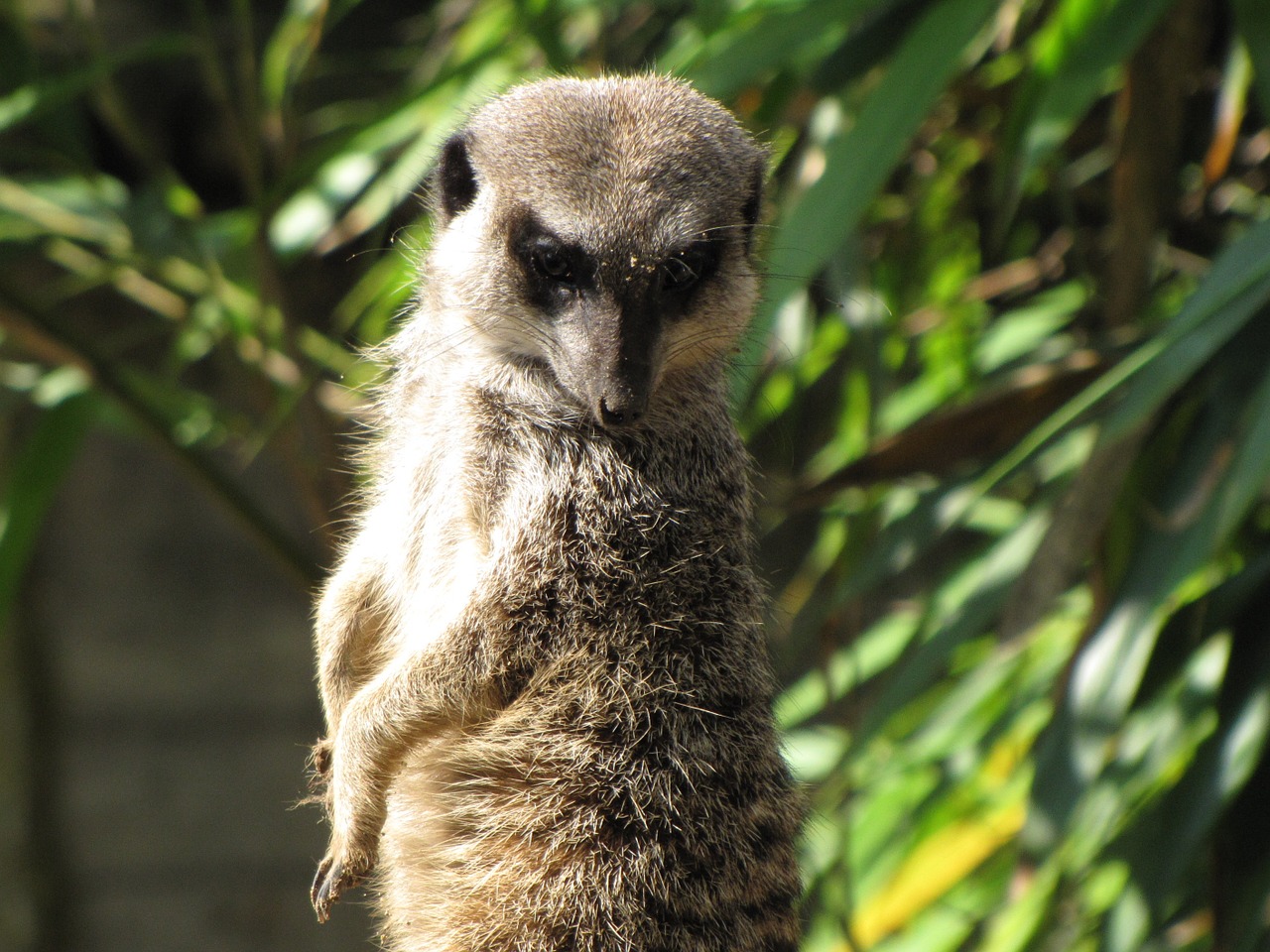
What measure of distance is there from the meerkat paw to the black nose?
0.45 m

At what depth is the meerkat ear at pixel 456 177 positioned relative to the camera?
1.35 m

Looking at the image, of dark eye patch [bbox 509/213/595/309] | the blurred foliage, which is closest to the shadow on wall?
the blurred foliage

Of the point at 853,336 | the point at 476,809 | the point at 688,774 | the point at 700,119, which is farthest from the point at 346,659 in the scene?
the point at 853,336

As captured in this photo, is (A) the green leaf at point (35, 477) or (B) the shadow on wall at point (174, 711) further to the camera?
(B) the shadow on wall at point (174, 711)

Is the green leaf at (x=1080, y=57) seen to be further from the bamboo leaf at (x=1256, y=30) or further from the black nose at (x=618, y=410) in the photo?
the black nose at (x=618, y=410)

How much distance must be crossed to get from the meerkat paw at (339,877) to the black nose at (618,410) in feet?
1.46

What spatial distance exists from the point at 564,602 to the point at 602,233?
343 millimetres

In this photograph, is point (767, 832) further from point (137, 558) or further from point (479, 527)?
point (137, 558)

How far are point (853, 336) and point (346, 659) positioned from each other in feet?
2.93

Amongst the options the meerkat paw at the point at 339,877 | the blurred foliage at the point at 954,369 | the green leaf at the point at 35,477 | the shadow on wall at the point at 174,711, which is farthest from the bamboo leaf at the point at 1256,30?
the shadow on wall at the point at 174,711

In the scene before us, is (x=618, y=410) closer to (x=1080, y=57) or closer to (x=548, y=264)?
(x=548, y=264)

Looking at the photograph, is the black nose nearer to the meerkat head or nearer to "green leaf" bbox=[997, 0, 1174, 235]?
the meerkat head

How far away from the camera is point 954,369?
233cm

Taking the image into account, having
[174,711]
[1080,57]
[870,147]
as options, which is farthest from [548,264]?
[174,711]
